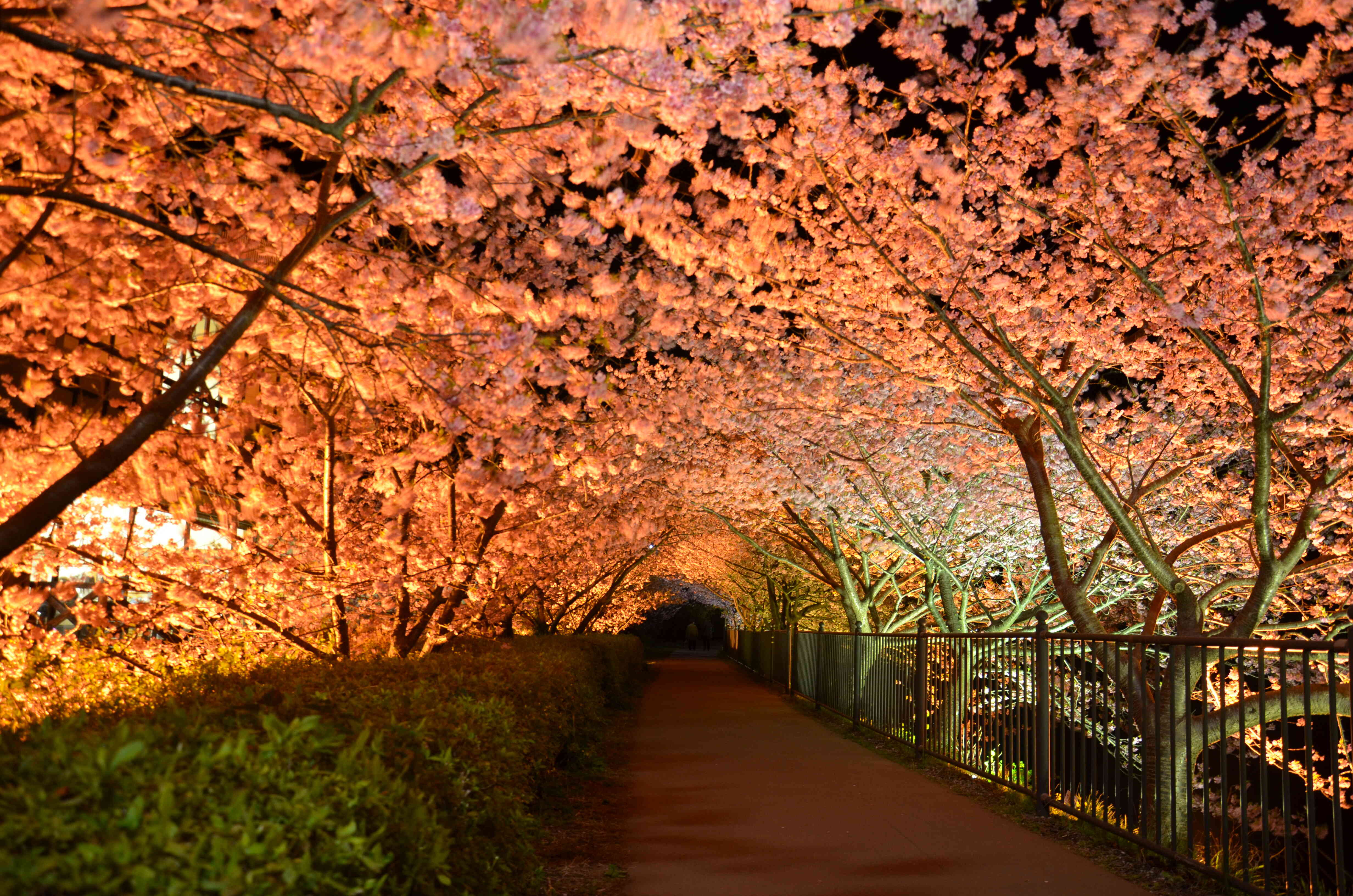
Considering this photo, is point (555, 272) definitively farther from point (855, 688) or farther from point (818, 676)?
point (818, 676)

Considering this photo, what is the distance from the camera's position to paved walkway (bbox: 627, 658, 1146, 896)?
18.1 ft

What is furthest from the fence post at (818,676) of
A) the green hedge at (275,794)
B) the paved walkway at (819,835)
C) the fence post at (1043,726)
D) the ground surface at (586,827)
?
the green hedge at (275,794)

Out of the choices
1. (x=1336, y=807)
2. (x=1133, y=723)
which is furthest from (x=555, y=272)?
(x=1336, y=807)

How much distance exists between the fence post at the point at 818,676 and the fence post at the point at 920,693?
6.83 metres

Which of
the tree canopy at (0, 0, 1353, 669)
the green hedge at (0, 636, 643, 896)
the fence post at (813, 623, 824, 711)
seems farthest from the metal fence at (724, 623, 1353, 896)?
the green hedge at (0, 636, 643, 896)

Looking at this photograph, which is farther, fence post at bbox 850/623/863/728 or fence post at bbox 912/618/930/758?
fence post at bbox 850/623/863/728

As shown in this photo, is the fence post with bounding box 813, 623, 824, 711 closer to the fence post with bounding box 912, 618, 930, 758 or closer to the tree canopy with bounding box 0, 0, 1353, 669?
the tree canopy with bounding box 0, 0, 1353, 669

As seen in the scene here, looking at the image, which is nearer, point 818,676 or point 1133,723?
point 1133,723

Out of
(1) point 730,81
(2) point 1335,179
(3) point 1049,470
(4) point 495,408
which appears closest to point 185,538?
(4) point 495,408

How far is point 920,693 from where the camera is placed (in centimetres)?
1112

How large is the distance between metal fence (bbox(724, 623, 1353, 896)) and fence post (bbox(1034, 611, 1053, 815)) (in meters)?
0.01

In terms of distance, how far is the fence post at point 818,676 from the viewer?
1848 cm

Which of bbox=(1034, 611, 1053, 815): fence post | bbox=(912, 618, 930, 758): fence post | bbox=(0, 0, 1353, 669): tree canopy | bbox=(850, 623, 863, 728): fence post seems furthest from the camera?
bbox=(850, 623, 863, 728): fence post

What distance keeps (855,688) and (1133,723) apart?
28.2ft
